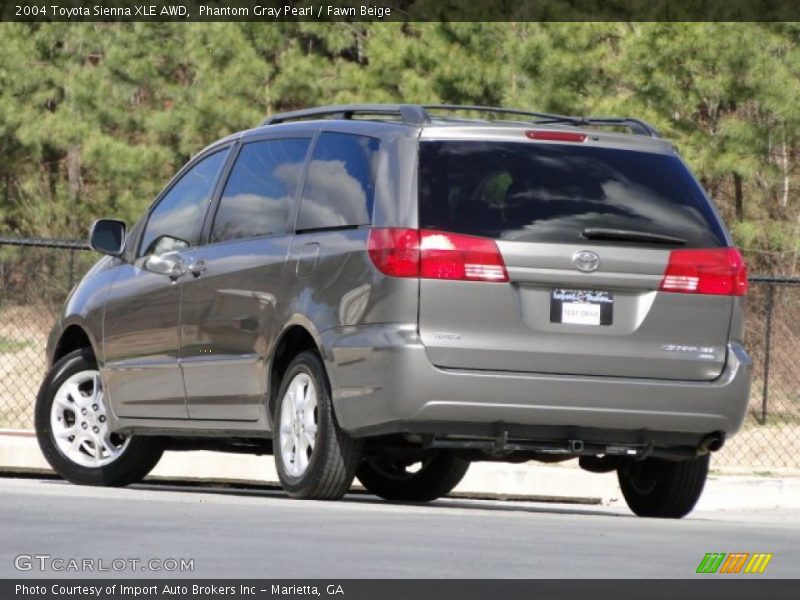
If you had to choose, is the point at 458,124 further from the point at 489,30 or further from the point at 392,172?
the point at 489,30

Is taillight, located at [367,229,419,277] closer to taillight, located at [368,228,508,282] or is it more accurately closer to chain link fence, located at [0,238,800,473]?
taillight, located at [368,228,508,282]

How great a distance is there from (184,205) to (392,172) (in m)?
2.00

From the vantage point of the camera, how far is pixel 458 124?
9.44 meters

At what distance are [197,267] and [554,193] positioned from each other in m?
2.12

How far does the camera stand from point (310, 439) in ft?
31.3

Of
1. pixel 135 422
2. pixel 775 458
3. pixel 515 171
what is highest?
pixel 515 171

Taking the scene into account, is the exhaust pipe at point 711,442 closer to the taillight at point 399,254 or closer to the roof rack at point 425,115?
the roof rack at point 425,115

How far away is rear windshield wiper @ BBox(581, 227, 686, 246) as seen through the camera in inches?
361

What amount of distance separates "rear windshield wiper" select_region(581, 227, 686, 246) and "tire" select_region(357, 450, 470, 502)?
2.50m

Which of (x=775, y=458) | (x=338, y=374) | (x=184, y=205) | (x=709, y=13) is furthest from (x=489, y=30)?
(x=338, y=374)

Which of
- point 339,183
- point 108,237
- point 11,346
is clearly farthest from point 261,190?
point 11,346

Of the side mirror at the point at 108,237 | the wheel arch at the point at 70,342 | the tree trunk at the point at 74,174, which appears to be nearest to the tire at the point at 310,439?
the side mirror at the point at 108,237

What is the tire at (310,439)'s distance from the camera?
9406mm
